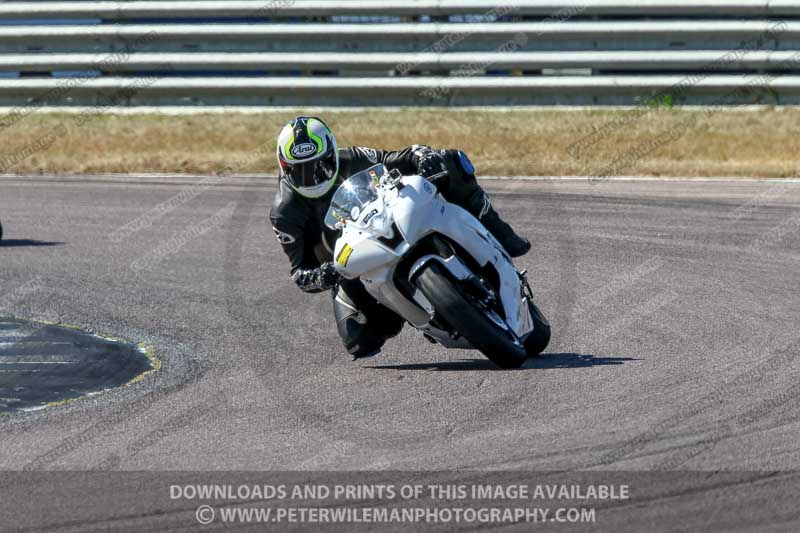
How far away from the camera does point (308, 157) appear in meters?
7.62

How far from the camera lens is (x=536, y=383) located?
22.5ft

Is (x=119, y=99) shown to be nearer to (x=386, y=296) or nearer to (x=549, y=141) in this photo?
(x=549, y=141)

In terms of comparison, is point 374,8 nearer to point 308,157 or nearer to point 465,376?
point 308,157

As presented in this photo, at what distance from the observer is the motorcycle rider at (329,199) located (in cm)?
761

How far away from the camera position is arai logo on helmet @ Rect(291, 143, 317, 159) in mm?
7598

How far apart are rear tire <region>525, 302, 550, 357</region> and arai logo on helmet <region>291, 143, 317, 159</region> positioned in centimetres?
166

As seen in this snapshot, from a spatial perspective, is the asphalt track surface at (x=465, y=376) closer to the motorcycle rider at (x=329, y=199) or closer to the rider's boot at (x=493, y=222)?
the motorcycle rider at (x=329, y=199)

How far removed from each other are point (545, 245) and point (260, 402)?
688cm

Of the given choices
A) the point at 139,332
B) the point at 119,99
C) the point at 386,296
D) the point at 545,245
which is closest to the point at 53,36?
the point at 119,99

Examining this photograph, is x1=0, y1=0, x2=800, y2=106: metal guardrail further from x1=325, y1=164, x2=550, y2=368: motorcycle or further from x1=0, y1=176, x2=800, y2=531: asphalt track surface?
x1=325, y1=164, x2=550, y2=368: motorcycle

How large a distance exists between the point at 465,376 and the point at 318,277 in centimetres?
111

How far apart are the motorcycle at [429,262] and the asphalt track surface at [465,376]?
0.32 metres

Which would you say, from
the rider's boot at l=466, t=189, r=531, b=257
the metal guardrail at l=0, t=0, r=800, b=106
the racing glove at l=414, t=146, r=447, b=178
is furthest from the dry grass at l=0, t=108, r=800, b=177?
the racing glove at l=414, t=146, r=447, b=178

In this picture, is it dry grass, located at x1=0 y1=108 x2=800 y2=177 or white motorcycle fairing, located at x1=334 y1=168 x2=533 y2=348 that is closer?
white motorcycle fairing, located at x1=334 y1=168 x2=533 y2=348
